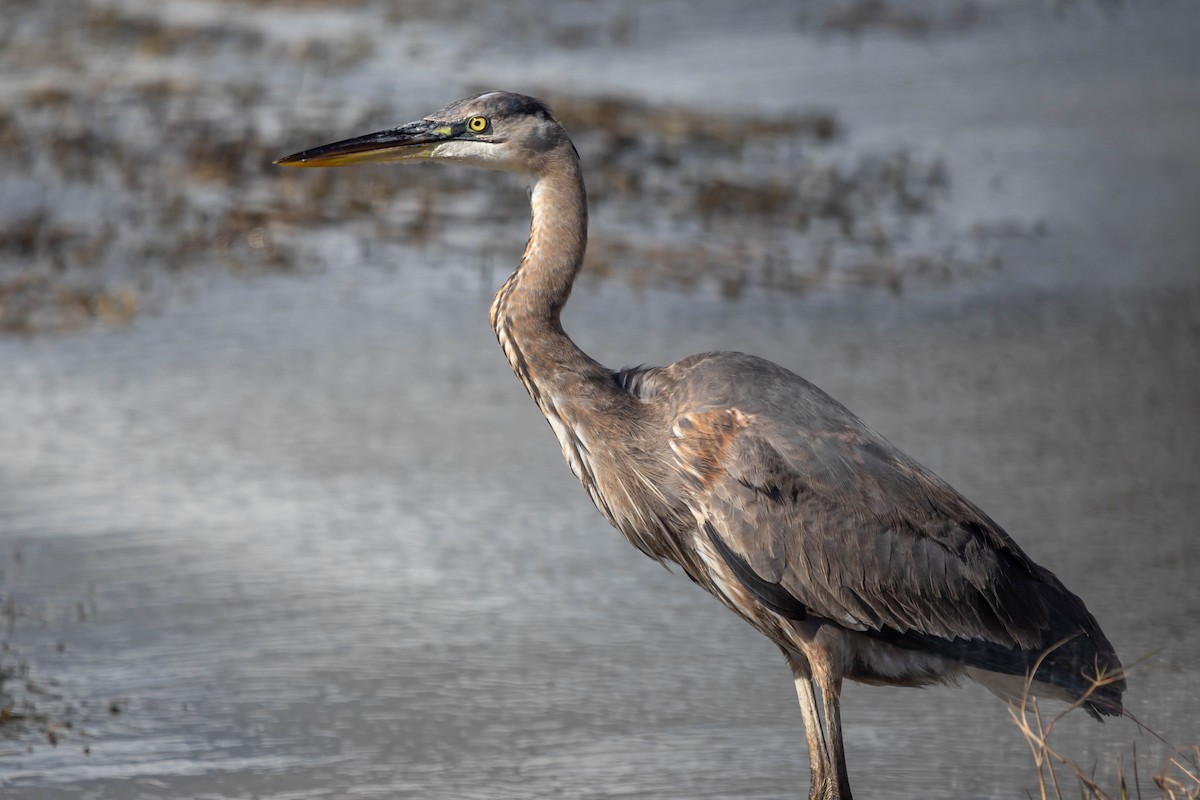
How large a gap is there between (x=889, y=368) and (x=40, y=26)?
31.5 feet

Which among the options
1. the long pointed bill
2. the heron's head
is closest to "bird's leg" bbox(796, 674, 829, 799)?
the heron's head

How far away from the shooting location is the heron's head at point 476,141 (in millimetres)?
4527

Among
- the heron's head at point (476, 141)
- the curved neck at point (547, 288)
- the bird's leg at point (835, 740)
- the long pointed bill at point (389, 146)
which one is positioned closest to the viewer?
the bird's leg at point (835, 740)

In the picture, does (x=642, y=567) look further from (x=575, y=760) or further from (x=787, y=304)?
(x=787, y=304)

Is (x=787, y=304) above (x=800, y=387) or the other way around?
the other way around

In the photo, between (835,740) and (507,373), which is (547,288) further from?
Result: (507,373)

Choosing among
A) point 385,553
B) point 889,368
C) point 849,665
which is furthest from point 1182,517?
point 385,553

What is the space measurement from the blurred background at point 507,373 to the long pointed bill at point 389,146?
1507mm

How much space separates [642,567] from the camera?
5.84 metres

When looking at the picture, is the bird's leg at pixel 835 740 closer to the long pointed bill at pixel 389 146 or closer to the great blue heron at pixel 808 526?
the great blue heron at pixel 808 526

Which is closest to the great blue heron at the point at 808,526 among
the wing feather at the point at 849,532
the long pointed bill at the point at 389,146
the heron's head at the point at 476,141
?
the wing feather at the point at 849,532

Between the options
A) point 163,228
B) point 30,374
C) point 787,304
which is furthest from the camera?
point 163,228

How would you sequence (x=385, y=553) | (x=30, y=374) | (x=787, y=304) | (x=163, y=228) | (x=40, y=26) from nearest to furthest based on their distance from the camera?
(x=385, y=553) < (x=30, y=374) < (x=787, y=304) < (x=163, y=228) < (x=40, y=26)

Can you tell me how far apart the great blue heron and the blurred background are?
304 mm
